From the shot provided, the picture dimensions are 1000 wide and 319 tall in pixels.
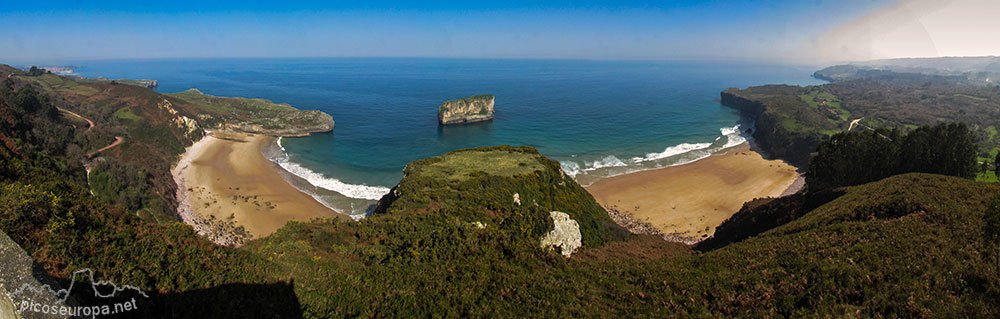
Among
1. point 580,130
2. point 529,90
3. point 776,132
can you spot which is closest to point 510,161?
point 580,130

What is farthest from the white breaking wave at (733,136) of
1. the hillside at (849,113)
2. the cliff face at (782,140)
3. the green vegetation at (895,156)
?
the green vegetation at (895,156)

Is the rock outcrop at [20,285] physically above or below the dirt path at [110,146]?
above

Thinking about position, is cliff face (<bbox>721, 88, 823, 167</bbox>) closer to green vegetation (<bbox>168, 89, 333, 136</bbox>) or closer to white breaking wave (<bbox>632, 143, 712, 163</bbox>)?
white breaking wave (<bbox>632, 143, 712, 163</bbox>)

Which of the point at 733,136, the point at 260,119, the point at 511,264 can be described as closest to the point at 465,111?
the point at 260,119

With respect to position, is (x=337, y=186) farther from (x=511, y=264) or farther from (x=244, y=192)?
(x=511, y=264)

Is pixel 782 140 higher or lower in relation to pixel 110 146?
lower

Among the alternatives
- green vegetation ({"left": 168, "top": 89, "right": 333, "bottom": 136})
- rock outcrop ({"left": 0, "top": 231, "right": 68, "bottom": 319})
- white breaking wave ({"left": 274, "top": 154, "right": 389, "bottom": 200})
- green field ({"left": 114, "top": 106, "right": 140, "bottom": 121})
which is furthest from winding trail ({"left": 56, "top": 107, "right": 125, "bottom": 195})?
rock outcrop ({"left": 0, "top": 231, "right": 68, "bottom": 319})

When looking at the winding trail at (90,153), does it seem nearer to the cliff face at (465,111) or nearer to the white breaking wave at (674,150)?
the cliff face at (465,111)
